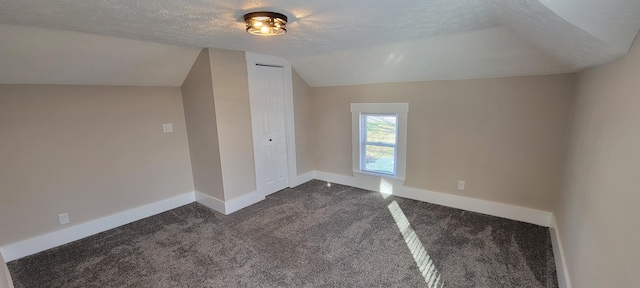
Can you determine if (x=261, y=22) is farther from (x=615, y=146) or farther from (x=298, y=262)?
(x=615, y=146)

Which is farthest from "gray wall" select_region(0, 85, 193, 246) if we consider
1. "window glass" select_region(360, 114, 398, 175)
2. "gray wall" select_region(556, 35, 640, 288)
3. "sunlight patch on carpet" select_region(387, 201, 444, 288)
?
"gray wall" select_region(556, 35, 640, 288)

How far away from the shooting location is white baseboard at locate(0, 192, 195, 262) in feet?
8.13

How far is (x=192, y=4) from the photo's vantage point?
62.2 inches

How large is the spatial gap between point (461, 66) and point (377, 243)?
2065 mm

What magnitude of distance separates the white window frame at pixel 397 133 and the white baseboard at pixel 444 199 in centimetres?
12

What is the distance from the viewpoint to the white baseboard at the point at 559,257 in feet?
5.97

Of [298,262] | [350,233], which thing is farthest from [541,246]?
[298,262]

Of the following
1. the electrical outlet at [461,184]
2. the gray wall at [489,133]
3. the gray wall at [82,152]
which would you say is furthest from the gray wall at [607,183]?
the gray wall at [82,152]

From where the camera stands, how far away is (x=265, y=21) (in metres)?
1.83

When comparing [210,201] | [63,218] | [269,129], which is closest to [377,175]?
[269,129]

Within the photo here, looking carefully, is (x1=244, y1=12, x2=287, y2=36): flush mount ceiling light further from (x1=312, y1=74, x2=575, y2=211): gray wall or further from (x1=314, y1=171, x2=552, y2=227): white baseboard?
(x1=314, y1=171, x2=552, y2=227): white baseboard

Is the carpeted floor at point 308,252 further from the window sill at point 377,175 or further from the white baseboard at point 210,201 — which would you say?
the window sill at point 377,175

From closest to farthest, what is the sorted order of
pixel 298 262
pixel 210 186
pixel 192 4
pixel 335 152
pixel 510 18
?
1. pixel 192 4
2. pixel 510 18
3. pixel 298 262
4. pixel 210 186
5. pixel 335 152

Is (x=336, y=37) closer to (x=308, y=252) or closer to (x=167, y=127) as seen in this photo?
(x=308, y=252)
